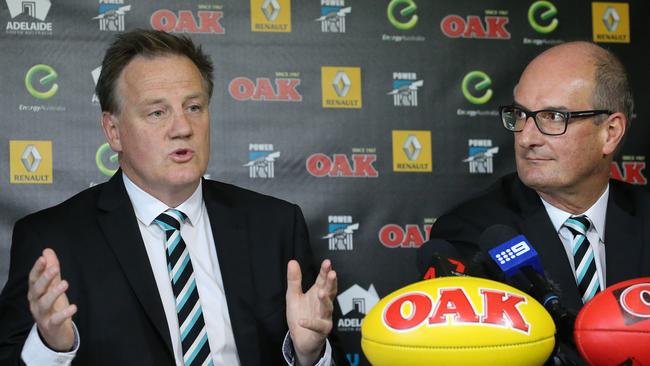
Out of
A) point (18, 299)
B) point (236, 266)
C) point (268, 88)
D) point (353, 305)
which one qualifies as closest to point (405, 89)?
point (268, 88)

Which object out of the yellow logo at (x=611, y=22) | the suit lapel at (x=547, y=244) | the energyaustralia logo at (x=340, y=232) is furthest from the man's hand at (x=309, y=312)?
the yellow logo at (x=611, y=22)

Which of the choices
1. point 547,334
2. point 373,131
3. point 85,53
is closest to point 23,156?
point 85,53

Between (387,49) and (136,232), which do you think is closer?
(136,232)

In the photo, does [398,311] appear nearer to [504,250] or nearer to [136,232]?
[504,250]

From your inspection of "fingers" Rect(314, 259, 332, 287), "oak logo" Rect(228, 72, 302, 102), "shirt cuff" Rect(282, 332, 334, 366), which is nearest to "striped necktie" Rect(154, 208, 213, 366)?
"shirt cuff" Rect(282, 332, 334, 366)

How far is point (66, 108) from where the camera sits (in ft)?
10.3

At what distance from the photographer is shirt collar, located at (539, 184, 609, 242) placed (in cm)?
258

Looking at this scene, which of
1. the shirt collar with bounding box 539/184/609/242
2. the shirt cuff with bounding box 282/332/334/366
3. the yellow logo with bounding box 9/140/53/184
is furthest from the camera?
the yellow logo with bounding box 9/140/53/184

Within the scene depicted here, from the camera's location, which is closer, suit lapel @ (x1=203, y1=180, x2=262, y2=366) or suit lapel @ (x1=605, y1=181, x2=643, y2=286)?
suit lapel @ (x1=203, y1=180, x2=262, y2=366)

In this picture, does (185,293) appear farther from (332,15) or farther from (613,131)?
(332,15)

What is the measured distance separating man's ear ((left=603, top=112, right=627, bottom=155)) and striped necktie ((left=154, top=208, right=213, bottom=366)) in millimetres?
1258

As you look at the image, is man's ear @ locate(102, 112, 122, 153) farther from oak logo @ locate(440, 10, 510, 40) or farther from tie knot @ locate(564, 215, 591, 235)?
oak logo @ locate(440, 10, 510, 40)

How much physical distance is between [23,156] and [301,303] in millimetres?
1442

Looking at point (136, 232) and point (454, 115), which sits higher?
point (454, 115)
